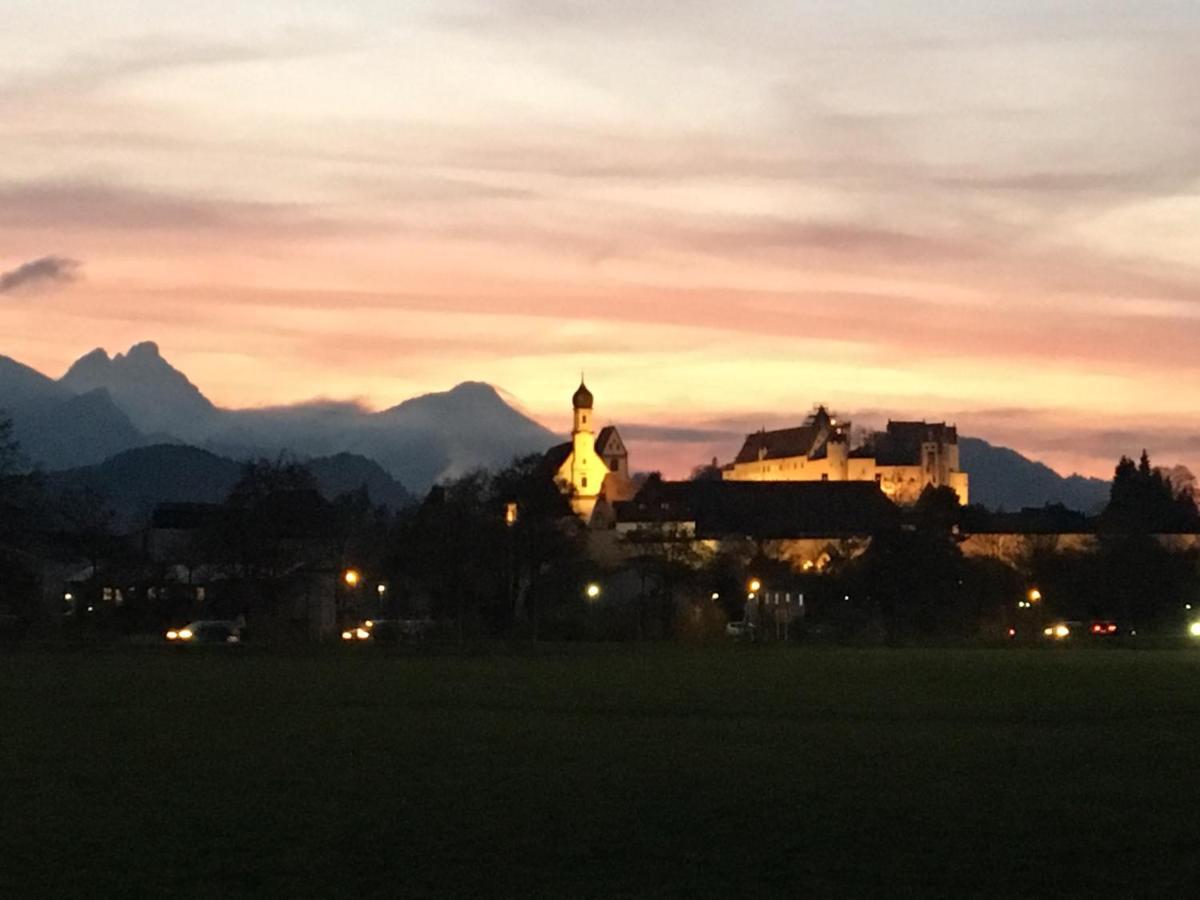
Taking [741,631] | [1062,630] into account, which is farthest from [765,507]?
[741,631]

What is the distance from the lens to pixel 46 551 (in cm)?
8775

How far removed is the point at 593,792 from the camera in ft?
64.4

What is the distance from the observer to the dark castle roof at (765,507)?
168 metres

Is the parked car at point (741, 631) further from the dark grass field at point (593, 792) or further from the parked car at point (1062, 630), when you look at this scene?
the dark grass field at point (593, 792)

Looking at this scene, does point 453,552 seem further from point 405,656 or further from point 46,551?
point 405,656

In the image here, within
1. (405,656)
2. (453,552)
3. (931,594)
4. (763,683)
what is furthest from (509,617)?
(763,683)

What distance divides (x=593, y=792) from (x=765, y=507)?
15491 cm

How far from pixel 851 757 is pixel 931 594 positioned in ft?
228

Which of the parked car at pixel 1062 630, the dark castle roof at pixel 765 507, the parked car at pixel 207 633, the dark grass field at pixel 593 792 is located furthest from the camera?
the dark castle roof at pixel 765 507

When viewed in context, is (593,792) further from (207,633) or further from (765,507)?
(765,507)

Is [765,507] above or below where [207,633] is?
above

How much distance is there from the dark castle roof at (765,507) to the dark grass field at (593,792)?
130m

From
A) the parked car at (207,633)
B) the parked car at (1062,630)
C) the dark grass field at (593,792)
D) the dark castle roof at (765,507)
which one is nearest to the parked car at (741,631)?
the parked car at (1062,630)

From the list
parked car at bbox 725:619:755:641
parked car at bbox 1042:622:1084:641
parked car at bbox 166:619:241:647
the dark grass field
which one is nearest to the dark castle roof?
parked car at bbox 1042:622:1084:641
